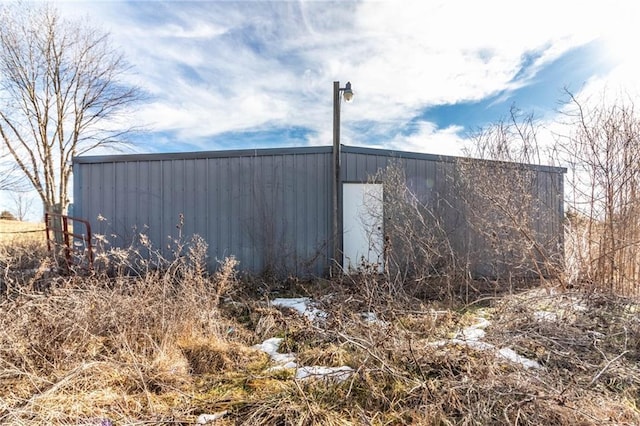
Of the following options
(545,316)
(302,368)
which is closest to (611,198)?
(545,316)

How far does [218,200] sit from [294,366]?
13.9ft

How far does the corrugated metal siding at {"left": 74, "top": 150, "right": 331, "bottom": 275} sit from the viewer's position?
626 cm

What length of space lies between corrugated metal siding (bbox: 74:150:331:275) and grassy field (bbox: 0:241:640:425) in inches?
112

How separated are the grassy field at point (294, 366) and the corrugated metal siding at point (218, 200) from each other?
2833mm

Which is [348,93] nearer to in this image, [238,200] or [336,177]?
[336,177]

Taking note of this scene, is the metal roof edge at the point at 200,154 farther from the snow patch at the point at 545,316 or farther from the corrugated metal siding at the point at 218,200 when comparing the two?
the snow patch at the point at 545,316

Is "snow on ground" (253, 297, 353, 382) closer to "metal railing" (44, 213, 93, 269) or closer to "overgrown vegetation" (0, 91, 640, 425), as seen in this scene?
"overgrown vegetation" (0, 91, 640, 425)

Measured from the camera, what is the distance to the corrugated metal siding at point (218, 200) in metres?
6.26

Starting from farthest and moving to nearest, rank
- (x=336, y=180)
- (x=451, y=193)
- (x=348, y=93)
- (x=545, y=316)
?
(x=451, y=193) → (x=336, y=180) → (x=348, y=93) → (x=545, y=316)

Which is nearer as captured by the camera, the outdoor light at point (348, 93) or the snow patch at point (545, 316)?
the snow patch at point (545, 316)

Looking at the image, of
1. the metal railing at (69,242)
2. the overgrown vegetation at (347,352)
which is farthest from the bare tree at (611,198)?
the metal railing at (69,242)

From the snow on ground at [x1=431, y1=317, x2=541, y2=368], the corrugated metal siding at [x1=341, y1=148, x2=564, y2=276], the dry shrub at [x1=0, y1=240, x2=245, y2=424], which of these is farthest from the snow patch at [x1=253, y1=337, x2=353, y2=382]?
the corrugated metal siding at [x1=341, y1=148, x2=564, y2=276]

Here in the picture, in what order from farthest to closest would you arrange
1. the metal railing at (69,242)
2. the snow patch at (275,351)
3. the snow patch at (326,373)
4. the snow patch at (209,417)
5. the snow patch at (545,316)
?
1. the metal railing at (69,242)
2. the snow patch at (545,316)
3. the snow patch at (275,351)
4. the snow patch at (326,373)
5. the snow patch at (209,417)

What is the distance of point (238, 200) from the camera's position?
6293 mm
